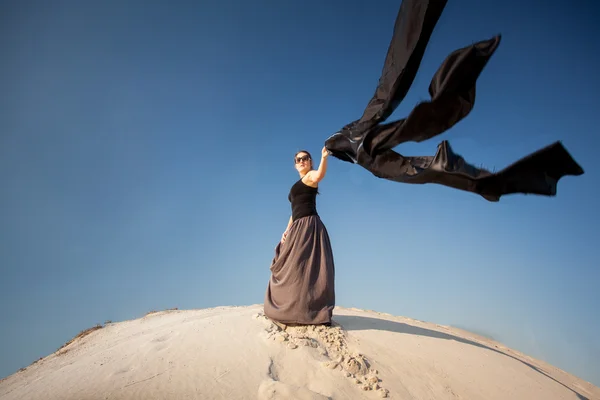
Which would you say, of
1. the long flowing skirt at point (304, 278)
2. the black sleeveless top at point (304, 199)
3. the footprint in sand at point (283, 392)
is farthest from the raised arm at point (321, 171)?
the footprint in sand at point (283, 392)

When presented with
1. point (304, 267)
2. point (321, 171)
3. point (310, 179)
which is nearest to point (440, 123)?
point (321, 171)

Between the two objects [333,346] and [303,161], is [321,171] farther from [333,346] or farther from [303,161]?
[333,346]

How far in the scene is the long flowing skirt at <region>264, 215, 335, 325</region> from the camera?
4590mm

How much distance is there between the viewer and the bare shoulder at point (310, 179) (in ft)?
15.8

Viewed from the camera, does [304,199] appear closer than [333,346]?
No

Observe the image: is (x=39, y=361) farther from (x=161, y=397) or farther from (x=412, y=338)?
→ (x=412, y=338)

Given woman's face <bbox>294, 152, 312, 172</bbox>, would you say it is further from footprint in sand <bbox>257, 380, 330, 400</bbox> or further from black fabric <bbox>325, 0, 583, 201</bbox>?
footprint in sand <bbox>257, 380, 330, 400</bbox>

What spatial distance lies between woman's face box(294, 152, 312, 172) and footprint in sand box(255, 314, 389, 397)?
7.95 feet

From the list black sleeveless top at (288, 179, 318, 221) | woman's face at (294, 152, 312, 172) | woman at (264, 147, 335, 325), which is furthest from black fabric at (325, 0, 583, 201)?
woman's face at (294, 152, 312, 172)

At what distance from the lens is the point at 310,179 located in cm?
490

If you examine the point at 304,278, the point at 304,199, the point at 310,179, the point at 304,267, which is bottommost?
the point at 304,278

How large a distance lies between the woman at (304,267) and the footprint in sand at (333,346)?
0.40 feet

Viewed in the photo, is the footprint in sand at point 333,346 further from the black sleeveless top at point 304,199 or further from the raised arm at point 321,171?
the raised arm at point 321,171

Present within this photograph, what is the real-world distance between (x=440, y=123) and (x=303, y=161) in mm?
2645
